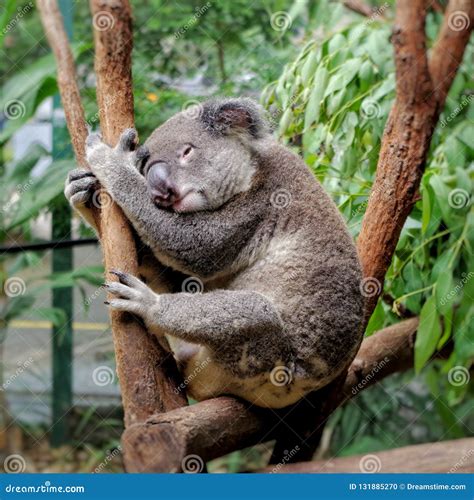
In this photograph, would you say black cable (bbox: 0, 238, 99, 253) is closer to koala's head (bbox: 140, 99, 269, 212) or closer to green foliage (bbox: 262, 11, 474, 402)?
green foliage (bbox: 262, 11, 474, 402)

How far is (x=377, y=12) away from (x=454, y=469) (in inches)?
83.2

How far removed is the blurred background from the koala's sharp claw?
868 millimetres

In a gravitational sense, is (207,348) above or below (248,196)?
below

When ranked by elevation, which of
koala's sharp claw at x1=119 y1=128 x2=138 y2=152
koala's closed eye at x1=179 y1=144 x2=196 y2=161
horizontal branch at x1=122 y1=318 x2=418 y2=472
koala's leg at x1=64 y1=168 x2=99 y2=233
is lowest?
horizontal branch at x1=122 y1=318 x2=418 y2=472

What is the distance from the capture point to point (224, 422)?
204 cm

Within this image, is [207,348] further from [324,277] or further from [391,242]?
[391,242]

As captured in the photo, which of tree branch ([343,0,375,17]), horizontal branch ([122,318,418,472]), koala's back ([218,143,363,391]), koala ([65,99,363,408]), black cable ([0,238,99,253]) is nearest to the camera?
horizontal branch ([122,318,418,472])

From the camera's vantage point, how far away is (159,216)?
2.20 meters

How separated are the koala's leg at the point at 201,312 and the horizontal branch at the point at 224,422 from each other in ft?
0.70

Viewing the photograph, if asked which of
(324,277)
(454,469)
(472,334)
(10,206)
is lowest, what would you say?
(10,206)

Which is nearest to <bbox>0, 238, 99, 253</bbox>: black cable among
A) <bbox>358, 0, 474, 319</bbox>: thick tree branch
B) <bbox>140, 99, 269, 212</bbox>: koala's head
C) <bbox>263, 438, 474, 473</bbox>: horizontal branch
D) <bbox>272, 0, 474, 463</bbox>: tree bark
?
<bbox>140, 99, 269, 212</bbox>: koala's head

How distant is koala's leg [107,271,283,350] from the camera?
6.55 feet

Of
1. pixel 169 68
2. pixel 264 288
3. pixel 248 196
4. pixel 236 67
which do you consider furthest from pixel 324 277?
pixel 169 68

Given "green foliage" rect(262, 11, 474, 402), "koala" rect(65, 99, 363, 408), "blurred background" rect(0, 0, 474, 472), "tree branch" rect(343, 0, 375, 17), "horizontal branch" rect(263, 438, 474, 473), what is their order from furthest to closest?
"tree branch" rect(343, 0, 375, 17) → "blurred background" rect(0, 0, 474, 472) → "green foliage" rect(262, 11, 474, 402) → "koala" rect(65, 99, 363, 408) → "horizontal branch" rect(263, 438, 474, 473)
